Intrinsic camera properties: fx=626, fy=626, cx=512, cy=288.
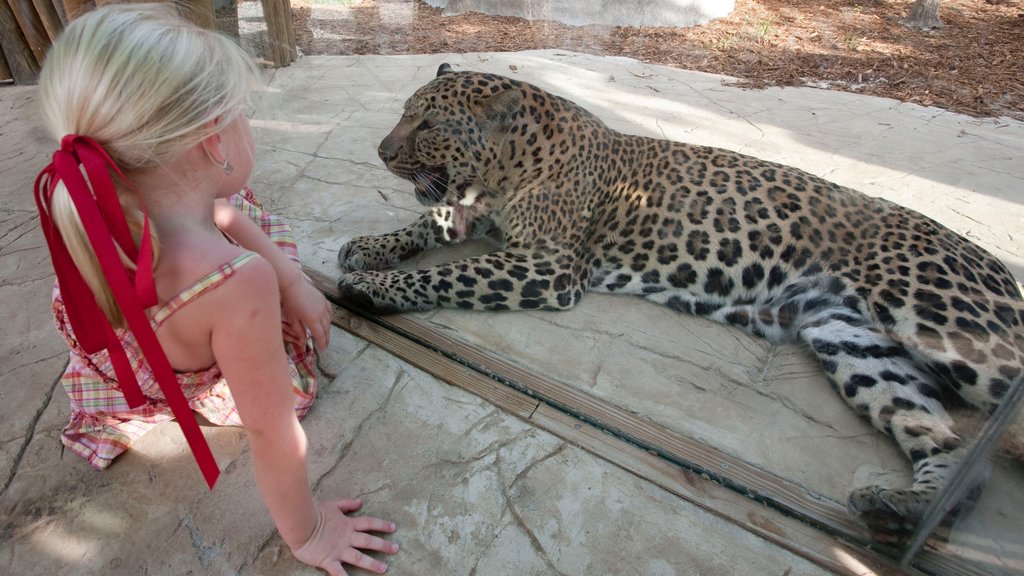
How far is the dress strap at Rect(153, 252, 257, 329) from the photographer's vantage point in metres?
1.82

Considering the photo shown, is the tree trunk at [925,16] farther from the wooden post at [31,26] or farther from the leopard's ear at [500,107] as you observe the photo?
→ the wooden post at [31,26]

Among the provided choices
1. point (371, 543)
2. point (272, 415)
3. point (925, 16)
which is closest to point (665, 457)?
point (371, 543)

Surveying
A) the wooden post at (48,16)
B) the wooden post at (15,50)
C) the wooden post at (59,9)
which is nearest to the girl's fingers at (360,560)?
the wooden post at (59,9)

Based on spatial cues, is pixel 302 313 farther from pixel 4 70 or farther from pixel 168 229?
pixel 4 70

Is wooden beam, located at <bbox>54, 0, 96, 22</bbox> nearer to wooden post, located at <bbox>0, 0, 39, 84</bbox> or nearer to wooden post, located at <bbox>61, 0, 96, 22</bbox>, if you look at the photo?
wooden post, located at <bbox>61, 0, 96, 22</bbox>

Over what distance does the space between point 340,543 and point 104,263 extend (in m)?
1.31

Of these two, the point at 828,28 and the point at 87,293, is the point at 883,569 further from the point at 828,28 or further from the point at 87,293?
the point at 828,28

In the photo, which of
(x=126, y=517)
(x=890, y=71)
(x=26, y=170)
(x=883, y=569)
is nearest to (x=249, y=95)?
(x=126, y=517)

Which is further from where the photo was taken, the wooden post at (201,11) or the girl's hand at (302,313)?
the wooden post at (201,11)

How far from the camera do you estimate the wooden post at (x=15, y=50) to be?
272 inches

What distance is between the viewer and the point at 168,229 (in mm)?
1883

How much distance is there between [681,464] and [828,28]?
10286 mm

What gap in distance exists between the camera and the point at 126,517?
8.11 feet

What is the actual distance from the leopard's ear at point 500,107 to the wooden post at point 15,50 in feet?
A: 21.2
